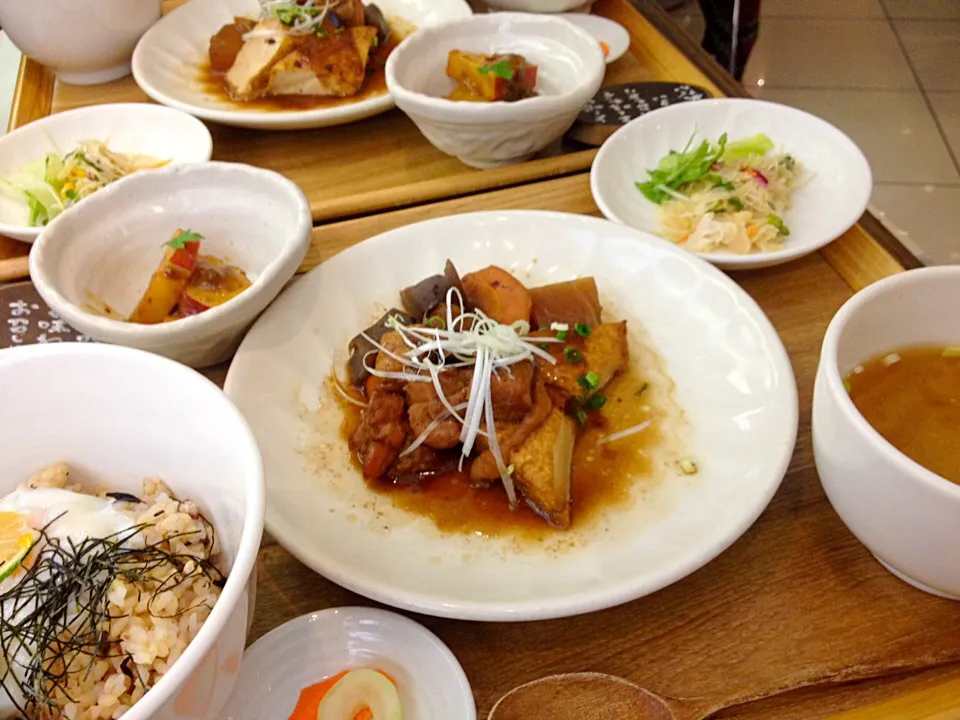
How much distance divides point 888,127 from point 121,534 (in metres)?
5.41

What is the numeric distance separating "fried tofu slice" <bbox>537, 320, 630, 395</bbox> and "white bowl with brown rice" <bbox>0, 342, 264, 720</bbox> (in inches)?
29.0

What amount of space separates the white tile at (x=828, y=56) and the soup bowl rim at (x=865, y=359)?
4622mm

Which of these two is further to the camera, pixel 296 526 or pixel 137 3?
pixel 137 3

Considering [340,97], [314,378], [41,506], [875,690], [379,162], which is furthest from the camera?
[340,97]

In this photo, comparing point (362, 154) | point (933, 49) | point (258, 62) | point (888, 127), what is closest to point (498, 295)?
point (362, 154)

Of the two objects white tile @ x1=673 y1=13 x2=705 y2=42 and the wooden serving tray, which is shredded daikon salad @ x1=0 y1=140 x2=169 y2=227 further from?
white tile @ x1=673 y1=13 x2=705 y2=42

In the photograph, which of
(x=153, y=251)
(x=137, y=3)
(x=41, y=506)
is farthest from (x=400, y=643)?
(x=137, y=3)

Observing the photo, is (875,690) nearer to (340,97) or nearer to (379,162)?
(379,162)

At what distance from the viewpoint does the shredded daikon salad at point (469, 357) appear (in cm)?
147

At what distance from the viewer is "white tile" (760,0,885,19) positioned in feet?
19.3

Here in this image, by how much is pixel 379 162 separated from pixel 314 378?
98 cm

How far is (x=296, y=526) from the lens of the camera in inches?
48.2

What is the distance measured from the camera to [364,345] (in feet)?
5.30

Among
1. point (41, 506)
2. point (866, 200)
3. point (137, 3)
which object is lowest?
point (866, 200)
